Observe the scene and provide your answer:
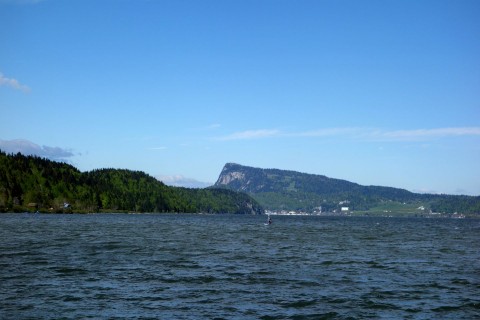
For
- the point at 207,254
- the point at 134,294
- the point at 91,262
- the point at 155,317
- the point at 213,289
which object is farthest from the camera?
the point at 207,254

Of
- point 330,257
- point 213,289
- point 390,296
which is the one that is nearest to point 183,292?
point 213,289

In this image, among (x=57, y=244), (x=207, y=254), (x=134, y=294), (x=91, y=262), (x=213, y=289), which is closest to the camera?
(x=134, y=294)

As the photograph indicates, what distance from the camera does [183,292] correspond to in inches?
1428

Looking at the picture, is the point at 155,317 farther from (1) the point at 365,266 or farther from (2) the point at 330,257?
(2) the point at 330,257

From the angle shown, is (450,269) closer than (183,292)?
No

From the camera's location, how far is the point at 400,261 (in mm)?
60312

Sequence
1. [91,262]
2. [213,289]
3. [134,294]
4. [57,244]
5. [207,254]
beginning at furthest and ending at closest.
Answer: [57,244] < [207,254] < [91,262] < [213,289] < [134,294]

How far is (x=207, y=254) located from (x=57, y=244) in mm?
25851

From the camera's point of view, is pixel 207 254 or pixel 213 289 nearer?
pixel 213 289

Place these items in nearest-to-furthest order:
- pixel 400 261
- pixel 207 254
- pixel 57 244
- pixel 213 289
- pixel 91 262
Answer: pixel 213 289 < pixel 91 262 < pixel 400 261 < pixel 207 254 < pixel 57 244

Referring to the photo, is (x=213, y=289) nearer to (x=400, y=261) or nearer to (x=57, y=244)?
(x=400, y=261)

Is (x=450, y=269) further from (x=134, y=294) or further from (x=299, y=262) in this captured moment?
(x=134, y=294)

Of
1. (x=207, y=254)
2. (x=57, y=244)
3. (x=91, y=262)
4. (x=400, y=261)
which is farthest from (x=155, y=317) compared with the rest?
(x=57, y=244)

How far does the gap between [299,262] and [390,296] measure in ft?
67.6
